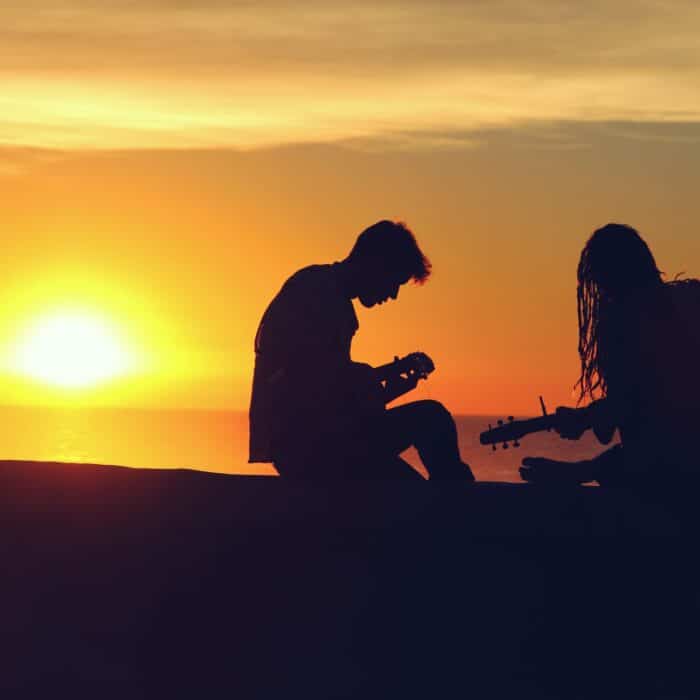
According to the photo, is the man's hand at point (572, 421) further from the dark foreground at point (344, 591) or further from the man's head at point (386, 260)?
Answer: the man's head at point (386, 260)

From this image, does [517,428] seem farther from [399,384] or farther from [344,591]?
[344,591]

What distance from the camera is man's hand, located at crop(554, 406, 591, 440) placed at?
37.2 feet

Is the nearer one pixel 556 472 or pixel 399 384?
pixel 556 472

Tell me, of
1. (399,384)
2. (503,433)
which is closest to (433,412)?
(503,433)

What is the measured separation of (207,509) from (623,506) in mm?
2325

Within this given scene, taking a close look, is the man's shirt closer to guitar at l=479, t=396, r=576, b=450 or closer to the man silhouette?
the man silhouette

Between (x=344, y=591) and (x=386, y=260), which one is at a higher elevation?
(x=386, y=260)

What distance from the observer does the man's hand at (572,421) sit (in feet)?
37.2

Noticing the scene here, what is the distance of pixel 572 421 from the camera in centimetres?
1136

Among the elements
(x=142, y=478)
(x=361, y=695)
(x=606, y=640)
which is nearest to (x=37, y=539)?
(x=142, y=478)

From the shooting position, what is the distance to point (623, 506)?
11.0m

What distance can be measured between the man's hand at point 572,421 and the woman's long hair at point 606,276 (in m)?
0.15

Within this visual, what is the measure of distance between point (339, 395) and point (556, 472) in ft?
4.42

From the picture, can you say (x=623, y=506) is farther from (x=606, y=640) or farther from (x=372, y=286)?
(x=372, y=286)
